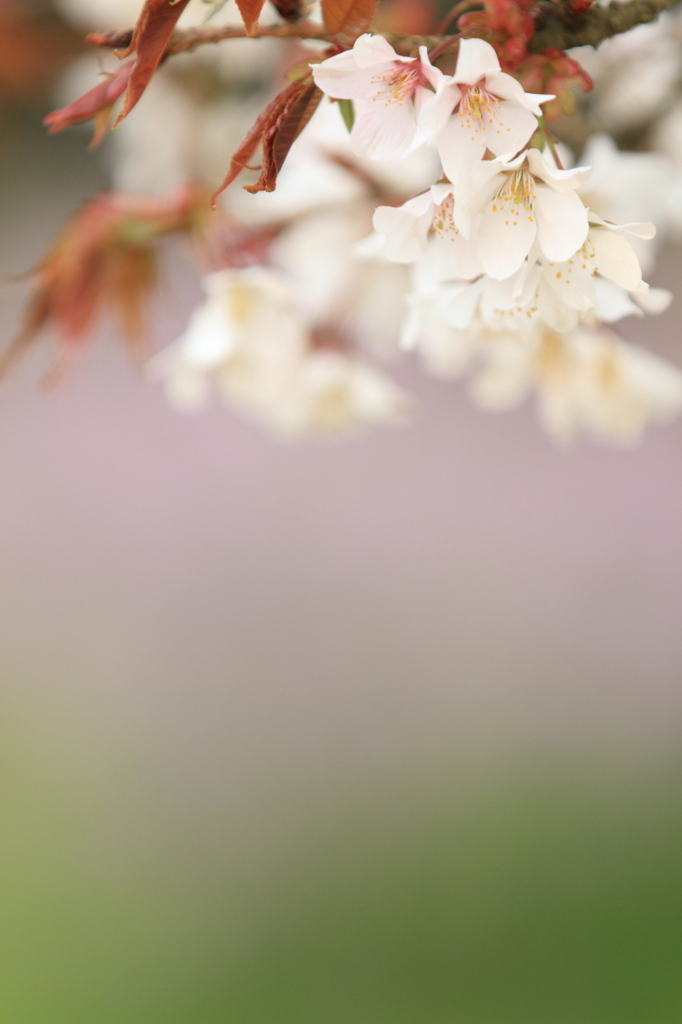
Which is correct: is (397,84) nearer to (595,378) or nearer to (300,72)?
(300,72)

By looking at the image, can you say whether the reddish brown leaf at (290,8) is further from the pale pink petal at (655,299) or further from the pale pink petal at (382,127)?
the pale pink petal at (655,299)

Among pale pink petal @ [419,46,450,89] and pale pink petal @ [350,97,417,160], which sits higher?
pale pink petal @ [419,46,450,89]

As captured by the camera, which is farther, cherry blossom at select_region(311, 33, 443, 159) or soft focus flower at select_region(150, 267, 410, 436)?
soft focus flower at select_region(150, 267, 410, 436)

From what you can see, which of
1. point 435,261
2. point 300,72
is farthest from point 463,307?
point 300,72

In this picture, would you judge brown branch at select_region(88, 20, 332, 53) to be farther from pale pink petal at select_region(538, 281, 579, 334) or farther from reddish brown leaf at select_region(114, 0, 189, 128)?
pale pink petal at select_region(538, 281, 579, 334)

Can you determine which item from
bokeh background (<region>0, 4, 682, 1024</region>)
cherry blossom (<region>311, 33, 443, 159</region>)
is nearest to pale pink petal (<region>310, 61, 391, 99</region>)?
cherry blossom (<region>311, 33, 443, 159</region>)

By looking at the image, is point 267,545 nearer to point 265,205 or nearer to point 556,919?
point 556,919

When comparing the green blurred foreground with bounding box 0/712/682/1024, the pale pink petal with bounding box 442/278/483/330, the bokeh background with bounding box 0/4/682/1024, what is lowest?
the green blurred foreground with bounding box 0/712/682/1024

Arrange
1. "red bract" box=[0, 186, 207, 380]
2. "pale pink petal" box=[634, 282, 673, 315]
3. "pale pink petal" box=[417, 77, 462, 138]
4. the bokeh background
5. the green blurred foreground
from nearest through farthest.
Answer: "pale pink petal" box=[417, 77, 462, 138] → "pale pink petal" box=[634, 282, 673, 315] → "red bract" box=[0, 186, 207, 380] → the green blurred foreground → the bokeh background

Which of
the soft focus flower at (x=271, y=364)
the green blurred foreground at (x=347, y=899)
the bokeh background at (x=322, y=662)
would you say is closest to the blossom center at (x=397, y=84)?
the soft focus flower at (x=271, y=364)
